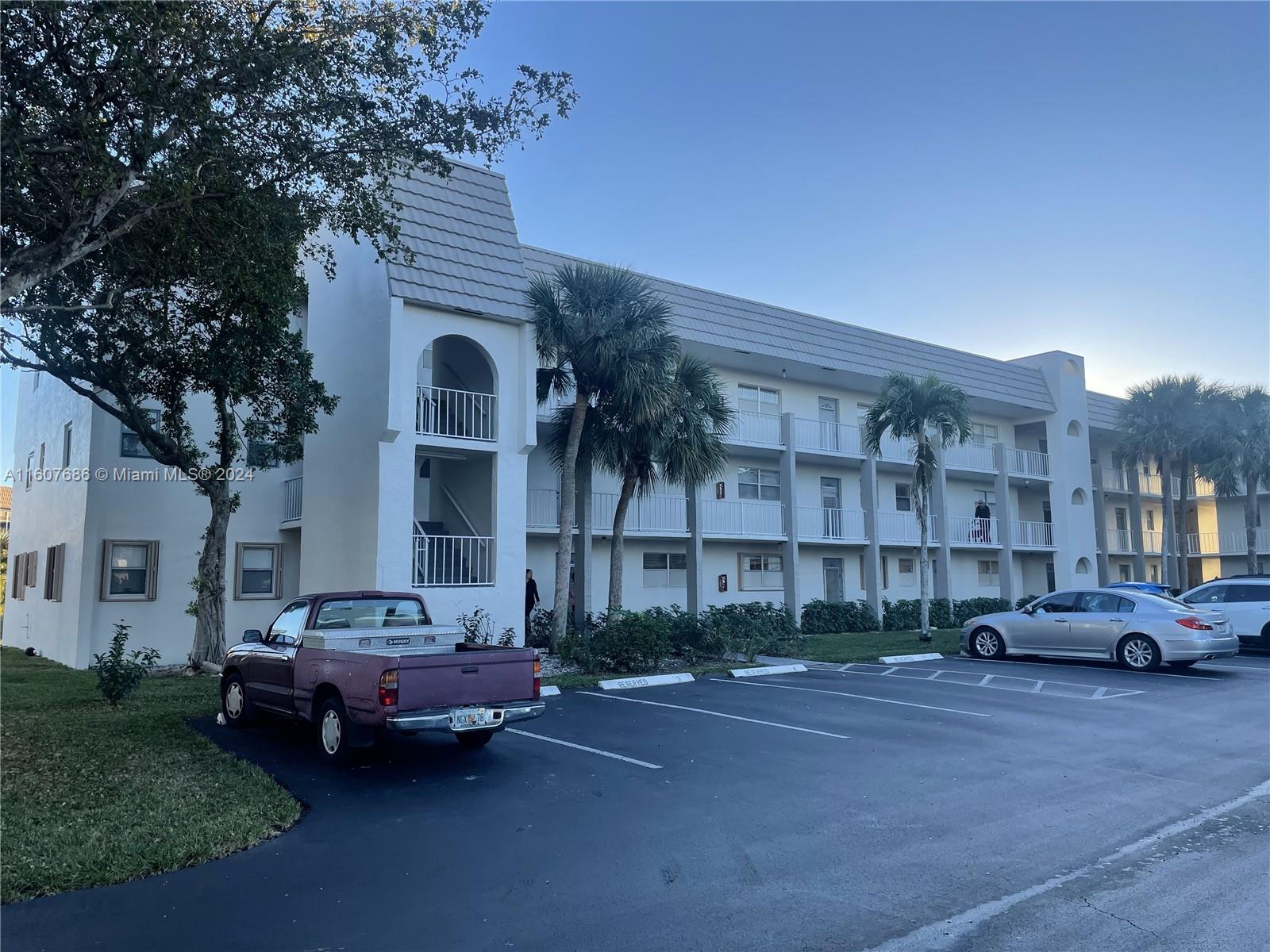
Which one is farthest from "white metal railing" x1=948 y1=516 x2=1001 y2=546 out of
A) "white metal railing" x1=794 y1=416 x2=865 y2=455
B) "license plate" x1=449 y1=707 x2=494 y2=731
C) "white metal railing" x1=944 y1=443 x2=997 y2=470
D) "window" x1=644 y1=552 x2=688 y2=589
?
"license plate" x1=449 y1=707 x2=494 y2=731

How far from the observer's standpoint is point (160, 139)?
347 inches

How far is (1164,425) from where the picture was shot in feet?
106

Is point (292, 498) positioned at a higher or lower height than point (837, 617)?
higher

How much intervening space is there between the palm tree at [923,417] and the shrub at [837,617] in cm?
388

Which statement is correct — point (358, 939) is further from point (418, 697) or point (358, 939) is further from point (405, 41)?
point (405, 41)

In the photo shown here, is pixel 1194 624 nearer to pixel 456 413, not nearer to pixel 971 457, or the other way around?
pixel 456 413

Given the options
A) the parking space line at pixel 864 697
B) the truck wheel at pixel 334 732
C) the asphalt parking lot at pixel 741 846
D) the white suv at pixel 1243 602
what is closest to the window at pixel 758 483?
the white suv at pixel 1243 602

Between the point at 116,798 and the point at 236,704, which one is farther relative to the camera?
the point at 236,704

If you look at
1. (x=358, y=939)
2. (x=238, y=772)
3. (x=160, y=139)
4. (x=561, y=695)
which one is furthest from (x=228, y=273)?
(x=358, y=939)

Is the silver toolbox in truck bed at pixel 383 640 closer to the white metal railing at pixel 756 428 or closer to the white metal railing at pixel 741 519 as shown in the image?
the white metal railing at pixel 741 519

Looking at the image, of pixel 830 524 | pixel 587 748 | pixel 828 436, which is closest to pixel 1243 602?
pixel 830 524

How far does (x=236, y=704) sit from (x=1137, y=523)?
36254 mm

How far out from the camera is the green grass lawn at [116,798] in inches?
220

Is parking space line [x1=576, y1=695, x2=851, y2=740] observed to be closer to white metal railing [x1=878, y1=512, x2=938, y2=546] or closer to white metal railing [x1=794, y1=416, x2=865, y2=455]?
white metal railing [x1=794, y1=416, x2=865, y2=455]
